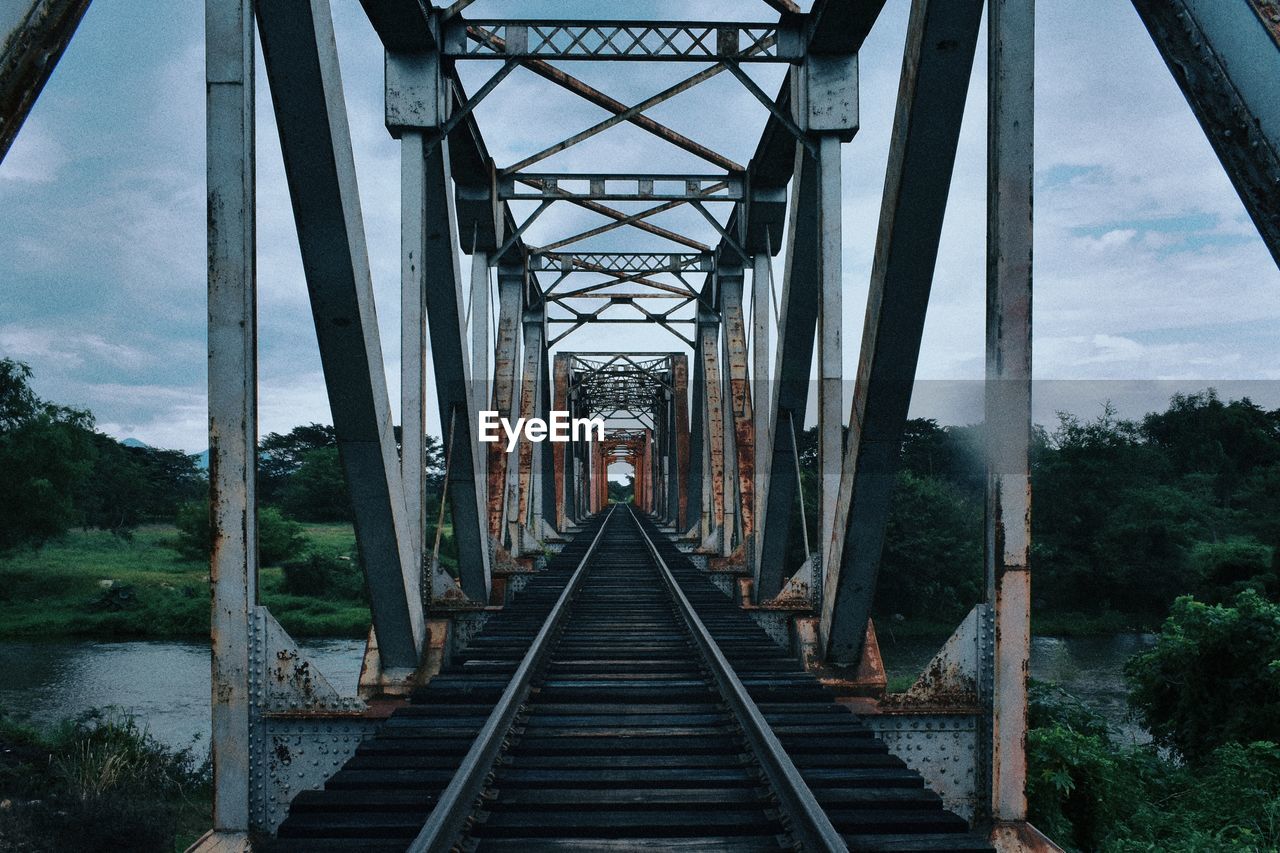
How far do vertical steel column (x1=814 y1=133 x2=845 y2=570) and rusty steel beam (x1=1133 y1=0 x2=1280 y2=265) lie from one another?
524cm

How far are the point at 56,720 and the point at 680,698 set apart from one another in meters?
18.8

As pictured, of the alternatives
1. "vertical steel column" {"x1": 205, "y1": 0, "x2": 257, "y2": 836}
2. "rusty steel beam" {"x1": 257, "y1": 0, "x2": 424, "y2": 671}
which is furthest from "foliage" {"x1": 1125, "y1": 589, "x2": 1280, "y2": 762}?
"vertical steel column" {"x1": 205, "y1": 0, "x2": 257, "y2": 836}

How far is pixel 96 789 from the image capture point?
12.7 meters

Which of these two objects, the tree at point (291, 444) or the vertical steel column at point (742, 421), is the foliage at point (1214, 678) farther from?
the tree at point (291, 444)

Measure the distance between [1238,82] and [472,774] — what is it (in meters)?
3.31

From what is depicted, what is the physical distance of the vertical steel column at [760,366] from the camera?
10.5 meters

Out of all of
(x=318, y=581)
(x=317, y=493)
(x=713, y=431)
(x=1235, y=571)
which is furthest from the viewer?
(x=317, y=493)

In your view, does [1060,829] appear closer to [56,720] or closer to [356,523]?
[356,523]

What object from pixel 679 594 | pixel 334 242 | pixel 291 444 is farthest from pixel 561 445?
pixel 291 444

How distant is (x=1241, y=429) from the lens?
4972 centimetres

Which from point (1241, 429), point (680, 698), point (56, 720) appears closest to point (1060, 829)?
point (680, 698)

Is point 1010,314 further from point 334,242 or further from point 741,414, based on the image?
point 741,414

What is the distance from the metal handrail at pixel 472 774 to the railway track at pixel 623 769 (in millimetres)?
11

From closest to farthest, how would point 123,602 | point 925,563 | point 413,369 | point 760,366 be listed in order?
1. point 413,369
2. point 760,366
3. point 123,602
4. point 925,563
